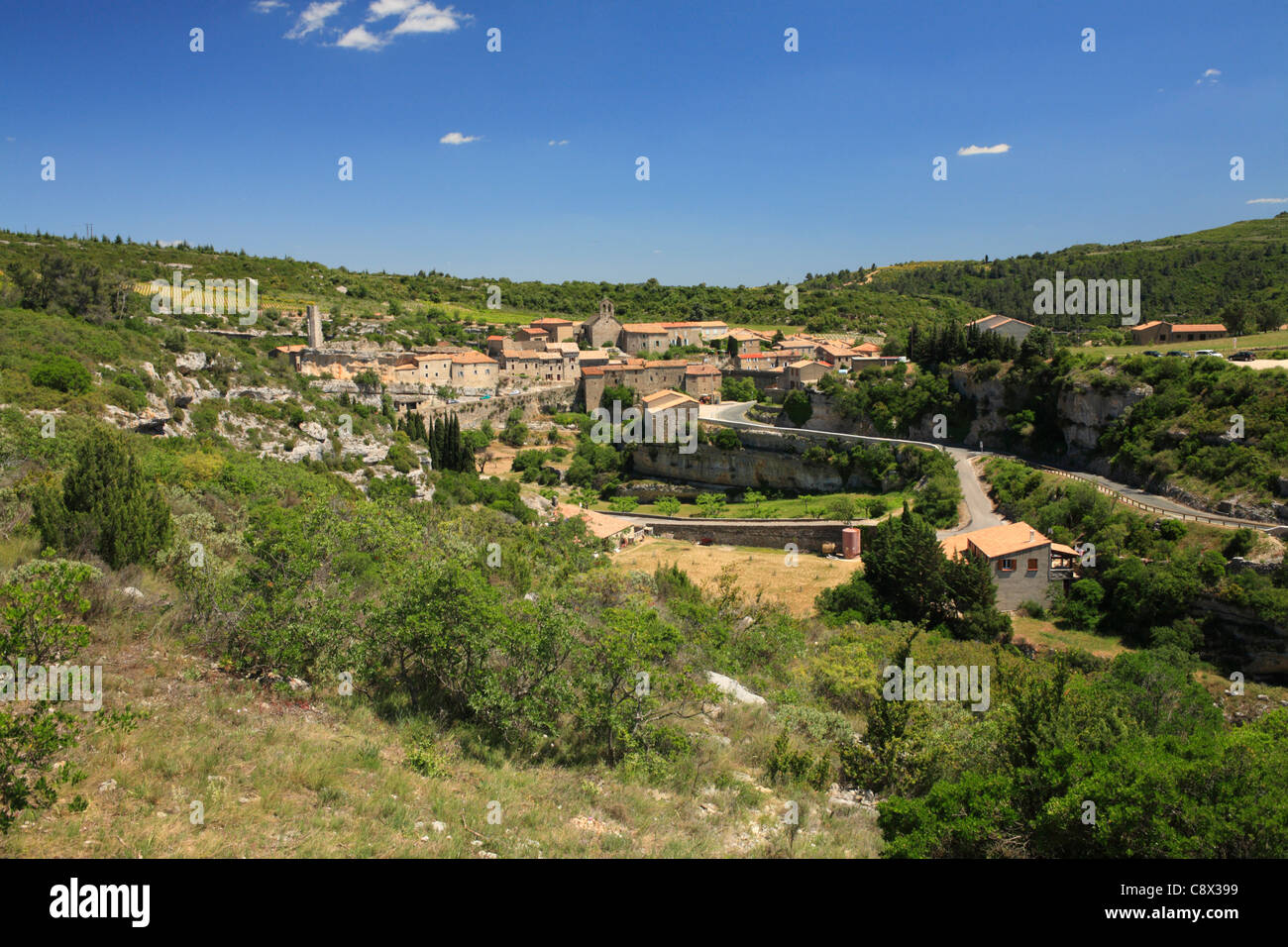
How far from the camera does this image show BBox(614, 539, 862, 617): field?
31766 mm

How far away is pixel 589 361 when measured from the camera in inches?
2785

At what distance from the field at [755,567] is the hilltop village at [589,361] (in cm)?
2277

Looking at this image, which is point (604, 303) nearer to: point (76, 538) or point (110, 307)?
point (110, 307)

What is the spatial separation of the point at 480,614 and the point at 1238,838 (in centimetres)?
950

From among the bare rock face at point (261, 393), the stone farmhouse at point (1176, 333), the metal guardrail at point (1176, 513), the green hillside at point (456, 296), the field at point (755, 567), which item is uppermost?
the green hillside at point (456, 296)

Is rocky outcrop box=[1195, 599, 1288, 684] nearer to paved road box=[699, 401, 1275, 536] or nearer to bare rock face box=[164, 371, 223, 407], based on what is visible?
paved road box=[699, 401, 1275, 536]

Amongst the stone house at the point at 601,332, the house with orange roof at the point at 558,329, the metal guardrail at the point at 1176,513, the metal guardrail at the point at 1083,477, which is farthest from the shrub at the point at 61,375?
the stone house at the point at 601,332

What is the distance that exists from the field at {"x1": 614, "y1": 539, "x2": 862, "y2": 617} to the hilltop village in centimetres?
2277

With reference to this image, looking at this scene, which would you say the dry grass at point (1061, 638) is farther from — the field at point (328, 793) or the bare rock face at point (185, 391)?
the bare rock face at point (185, 391)

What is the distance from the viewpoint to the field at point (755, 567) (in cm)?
3177

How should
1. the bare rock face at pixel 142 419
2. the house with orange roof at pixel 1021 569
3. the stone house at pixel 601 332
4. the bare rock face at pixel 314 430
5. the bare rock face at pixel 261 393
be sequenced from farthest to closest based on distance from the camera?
1. the stone house at pixel 601 332
2. the bare rock face at pixel 261 393
3. the bare rock face at pixel 314 430
4. the house with orange roof at pixel 1021 569
5. the bare rock face at pixel 142 419

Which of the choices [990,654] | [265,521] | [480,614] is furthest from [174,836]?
[990,654]

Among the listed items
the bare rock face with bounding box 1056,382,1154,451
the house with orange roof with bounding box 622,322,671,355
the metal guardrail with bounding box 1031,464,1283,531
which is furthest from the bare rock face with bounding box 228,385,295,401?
the house with orange roof with bounding box 622,322,671,355

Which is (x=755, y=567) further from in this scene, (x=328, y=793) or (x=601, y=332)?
(x=601, y=332)
